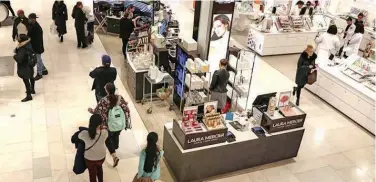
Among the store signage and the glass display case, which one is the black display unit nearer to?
the store signage

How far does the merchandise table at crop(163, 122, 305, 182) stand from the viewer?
577 cm

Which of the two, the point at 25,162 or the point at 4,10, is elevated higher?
the point at 4,10

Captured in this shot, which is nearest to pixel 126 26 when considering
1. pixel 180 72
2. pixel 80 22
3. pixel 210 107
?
pixel 80 22

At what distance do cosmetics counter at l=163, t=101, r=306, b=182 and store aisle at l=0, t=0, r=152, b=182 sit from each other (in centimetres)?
90

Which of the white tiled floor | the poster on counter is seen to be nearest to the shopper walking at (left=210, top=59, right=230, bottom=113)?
the poster on counter

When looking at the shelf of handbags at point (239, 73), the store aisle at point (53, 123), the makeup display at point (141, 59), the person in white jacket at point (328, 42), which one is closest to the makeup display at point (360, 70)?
the person in white jacket at point (328, 42)

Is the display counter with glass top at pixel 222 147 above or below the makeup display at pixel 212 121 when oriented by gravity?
below

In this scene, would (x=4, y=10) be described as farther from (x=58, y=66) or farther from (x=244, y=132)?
(x=244, y=132)

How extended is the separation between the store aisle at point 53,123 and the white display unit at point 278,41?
4.30 metres

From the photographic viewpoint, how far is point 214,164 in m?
5.98

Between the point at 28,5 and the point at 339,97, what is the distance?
1077 centimetres

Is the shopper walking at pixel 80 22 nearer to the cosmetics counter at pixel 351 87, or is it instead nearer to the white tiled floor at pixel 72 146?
the white tiled floor at pixel 72 146

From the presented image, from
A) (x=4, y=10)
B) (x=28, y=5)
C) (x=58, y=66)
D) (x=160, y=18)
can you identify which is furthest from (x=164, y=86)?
(x=28, y=5)

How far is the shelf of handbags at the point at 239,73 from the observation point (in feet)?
24.5
